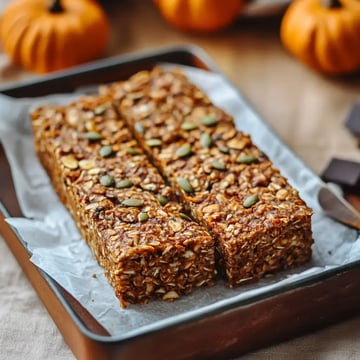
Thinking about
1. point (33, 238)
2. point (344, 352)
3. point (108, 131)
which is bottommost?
point (344, 352)

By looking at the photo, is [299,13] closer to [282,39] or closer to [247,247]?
[282,39]

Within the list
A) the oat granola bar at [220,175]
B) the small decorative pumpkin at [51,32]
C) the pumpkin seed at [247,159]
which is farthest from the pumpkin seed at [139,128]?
the small decorative pumpkin at [51,32]

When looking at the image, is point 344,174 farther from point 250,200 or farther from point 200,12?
point 200,12

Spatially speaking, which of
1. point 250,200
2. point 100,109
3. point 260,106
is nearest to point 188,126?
point 100,109

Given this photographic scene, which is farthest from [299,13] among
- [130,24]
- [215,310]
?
[215,310]

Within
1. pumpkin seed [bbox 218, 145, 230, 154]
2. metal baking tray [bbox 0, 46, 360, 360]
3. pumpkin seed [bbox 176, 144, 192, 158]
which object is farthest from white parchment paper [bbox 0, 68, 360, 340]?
pumpkin seed [bbox 176, 144, 192, 158]

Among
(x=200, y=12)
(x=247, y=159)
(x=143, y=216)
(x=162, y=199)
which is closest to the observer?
(x=143, y=216)
